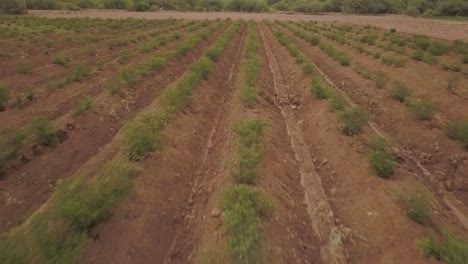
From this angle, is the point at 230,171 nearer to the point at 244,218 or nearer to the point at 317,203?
the point at 244,218

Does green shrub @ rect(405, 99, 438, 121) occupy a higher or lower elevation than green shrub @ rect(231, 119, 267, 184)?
lower

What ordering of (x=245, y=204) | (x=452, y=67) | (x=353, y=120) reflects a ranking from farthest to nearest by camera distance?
(x=452, y=67)
(x=353, y=120)
(x=245, y=204)

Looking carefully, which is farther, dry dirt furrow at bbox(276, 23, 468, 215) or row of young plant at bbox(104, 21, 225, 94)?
row of young plant at bbox(104, 21, 225, 94)

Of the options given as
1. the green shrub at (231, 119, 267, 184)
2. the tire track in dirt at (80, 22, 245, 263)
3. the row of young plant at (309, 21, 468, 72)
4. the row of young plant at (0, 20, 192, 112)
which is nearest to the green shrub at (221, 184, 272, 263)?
the green shrub at (231, 119, 267, 184)

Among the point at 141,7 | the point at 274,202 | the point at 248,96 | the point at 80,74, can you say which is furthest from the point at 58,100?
the point at 141,7

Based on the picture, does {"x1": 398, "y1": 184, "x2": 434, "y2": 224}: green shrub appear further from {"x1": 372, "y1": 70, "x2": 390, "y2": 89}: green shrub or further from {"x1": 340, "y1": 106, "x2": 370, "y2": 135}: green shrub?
{"x1": 372, "y1": 70, "x2": 390, "y2": 89}: green shrub
